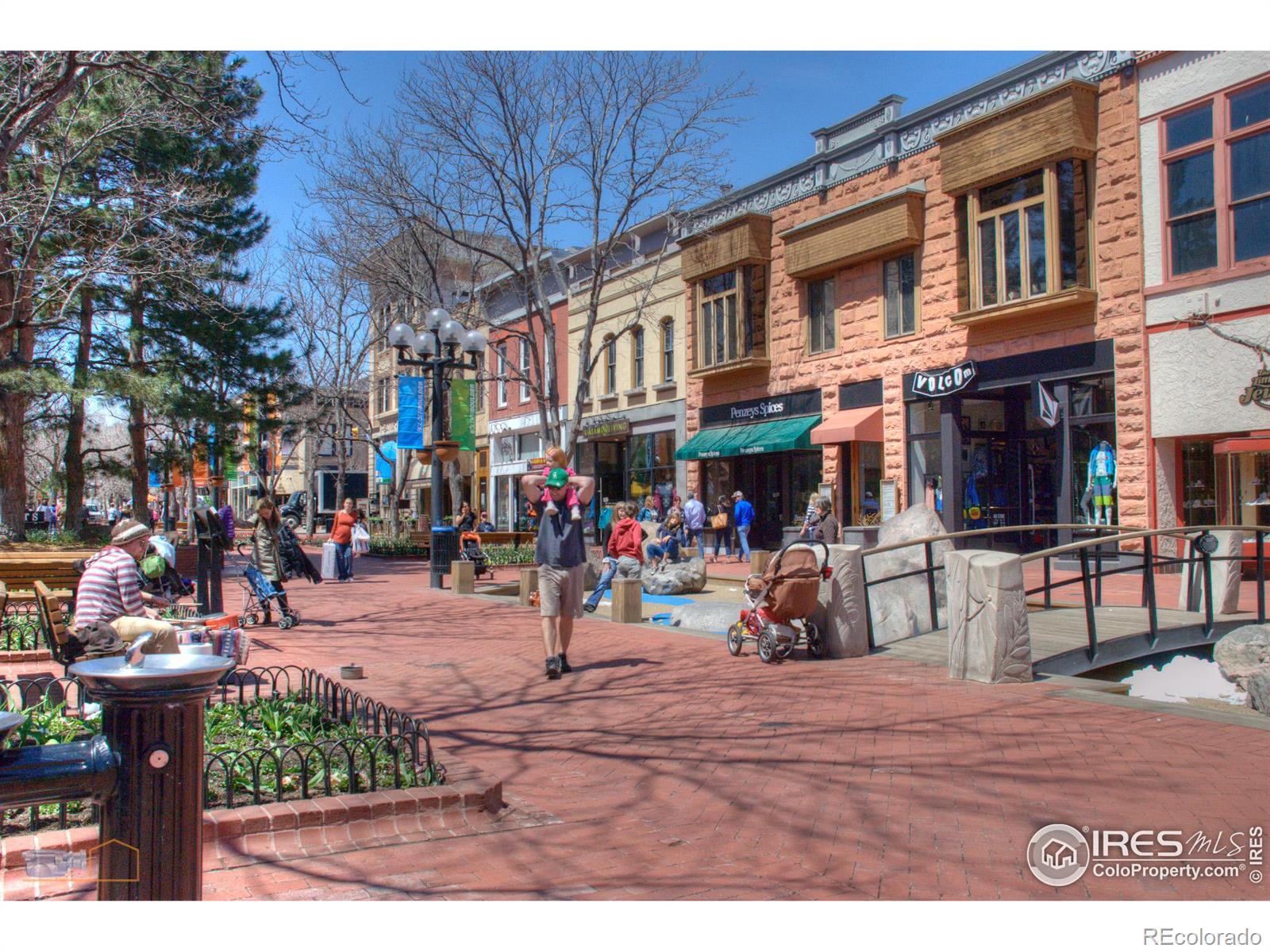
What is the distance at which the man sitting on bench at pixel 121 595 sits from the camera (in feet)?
20.9

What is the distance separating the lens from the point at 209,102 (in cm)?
1023

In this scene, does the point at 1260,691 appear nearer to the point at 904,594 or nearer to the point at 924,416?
the point at 904,594

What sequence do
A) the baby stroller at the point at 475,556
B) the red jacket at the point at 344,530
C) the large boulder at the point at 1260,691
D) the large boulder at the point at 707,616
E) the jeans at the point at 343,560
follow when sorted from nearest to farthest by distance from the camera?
1. the large boulder at the point at 1260,691
2. the large boulder at the point at 707,616
3. the baby stroller at the point at 475,556
4. the red jacket at the point at 344,530
5. the jeans at the point at 343,560

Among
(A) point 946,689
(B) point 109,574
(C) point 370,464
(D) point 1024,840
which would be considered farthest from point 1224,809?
(C) point 370,464

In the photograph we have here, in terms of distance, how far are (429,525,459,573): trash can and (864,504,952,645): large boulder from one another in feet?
27.9

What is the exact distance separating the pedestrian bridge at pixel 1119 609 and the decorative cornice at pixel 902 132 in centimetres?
918

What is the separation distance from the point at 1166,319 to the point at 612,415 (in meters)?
17.9

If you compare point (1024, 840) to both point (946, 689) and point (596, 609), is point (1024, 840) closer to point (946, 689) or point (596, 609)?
point (946, 689)

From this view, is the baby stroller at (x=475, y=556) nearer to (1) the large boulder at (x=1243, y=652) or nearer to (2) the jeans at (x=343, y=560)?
(2) the jeans at (x=343, y=560)

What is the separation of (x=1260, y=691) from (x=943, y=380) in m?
13.1

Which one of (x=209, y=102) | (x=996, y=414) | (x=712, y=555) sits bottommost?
(x=712, y=555)

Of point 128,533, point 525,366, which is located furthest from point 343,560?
point 525,366

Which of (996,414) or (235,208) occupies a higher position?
(235,208)

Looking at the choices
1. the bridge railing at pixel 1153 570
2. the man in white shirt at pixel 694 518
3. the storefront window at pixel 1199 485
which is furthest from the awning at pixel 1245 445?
the man in white shirt at pixel 694 518
